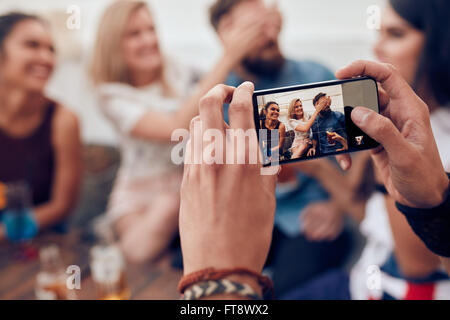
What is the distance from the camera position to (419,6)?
28.4 inches

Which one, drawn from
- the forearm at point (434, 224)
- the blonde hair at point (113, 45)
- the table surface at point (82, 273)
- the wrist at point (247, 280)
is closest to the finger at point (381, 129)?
the forearm at point (434, 224)

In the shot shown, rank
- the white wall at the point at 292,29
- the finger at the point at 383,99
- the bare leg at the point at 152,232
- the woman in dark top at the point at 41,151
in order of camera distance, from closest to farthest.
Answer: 1. the finger at the point at 383,99
2. the bare leg at the point at 152,232
3. the woman in dark top at the point at 41,151
4. the white wall at the point at 292,29

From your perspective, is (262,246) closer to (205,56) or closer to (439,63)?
(439,63)

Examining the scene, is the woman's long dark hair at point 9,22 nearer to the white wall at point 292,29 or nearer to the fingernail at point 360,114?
the white wall at point 292,29

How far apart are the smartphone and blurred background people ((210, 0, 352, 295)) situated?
6.7 inches

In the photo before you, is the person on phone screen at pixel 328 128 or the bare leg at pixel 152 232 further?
the bare leg at pixel 152 232

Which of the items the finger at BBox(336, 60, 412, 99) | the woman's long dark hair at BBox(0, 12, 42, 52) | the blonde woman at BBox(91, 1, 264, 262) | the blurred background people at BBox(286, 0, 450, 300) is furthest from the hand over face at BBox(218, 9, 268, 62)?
the woman's long dark hair at BBox(0, 12, 42, 52)

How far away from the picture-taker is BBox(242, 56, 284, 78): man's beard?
2.51 feet

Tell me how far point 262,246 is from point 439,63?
22.6 inches

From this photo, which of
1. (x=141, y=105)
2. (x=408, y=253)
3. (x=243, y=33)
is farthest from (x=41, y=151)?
(x=408, y=253)

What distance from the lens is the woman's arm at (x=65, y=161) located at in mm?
1143

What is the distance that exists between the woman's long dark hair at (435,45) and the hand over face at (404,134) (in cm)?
29

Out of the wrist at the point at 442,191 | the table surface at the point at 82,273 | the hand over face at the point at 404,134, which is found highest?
the hand over face at the point at 404,134

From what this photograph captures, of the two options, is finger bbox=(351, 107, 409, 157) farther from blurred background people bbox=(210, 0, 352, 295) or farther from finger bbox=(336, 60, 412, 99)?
blurred background people bbox=(210, 0, 352, 295)
